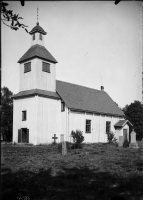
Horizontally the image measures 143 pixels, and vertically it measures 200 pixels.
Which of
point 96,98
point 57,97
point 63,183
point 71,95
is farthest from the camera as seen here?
point 96,98

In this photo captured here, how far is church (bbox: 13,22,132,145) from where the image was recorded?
21.1 m

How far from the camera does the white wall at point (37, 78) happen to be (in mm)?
21500

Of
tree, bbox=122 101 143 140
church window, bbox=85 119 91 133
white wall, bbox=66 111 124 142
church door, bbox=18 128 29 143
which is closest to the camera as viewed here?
church door, bbox=18 128 29 143

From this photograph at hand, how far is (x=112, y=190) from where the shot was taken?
5.46m

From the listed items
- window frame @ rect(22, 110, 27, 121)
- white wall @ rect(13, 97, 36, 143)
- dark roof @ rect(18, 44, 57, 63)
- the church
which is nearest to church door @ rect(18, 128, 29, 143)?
the church

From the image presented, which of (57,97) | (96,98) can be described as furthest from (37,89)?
(96,98)

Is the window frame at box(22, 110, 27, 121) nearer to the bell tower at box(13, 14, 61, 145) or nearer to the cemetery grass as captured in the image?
the bell tower at box(13, 14, 61, 145)

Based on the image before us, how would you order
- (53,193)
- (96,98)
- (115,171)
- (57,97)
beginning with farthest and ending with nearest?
(96,98) → (57,97) → (115,171) → (53,193)

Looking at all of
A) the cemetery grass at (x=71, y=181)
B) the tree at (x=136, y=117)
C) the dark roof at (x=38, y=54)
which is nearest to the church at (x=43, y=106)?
the dark roof at (x=38, y=54)

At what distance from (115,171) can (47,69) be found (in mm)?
16785

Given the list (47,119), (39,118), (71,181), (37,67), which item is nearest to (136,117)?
(47,119)

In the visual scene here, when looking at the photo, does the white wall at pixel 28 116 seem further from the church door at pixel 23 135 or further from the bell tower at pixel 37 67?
the bell tower at pixel 37 67

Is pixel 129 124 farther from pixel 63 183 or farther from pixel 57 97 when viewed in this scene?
pixel 63 183

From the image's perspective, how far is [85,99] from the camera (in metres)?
26.6
